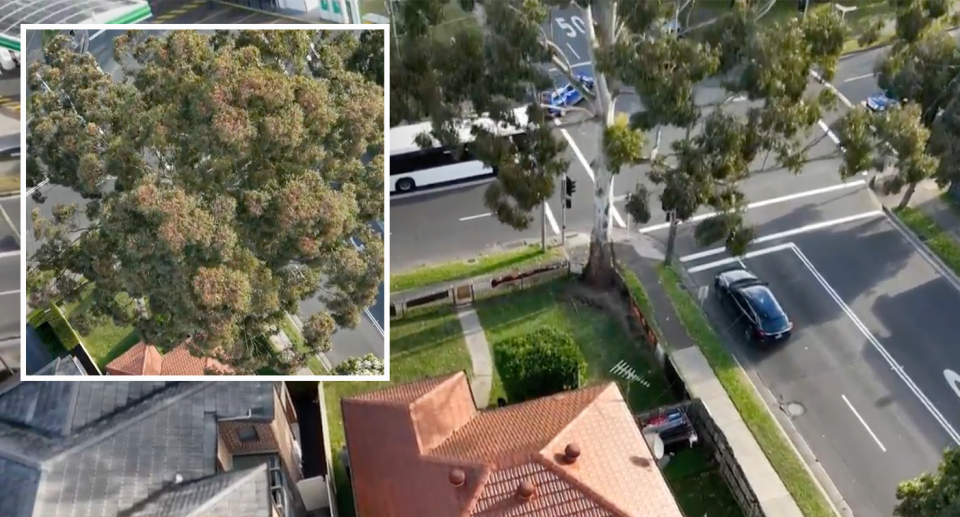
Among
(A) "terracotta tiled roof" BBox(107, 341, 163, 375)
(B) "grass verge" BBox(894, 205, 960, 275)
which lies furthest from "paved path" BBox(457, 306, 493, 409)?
(B) "grass verge" BBox(894, 205, 960, 275)

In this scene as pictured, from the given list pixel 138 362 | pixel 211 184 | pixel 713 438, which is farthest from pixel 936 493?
pixel 138 362

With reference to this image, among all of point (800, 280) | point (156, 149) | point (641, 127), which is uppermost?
point (156, 149)

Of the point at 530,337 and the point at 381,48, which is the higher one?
the point at 381,48

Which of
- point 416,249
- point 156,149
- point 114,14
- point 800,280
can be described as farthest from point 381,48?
point 114,14

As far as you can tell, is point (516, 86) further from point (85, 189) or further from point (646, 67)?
point (85, 189)

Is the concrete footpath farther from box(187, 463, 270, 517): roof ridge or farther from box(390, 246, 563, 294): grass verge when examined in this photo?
box(187, 463, 270, 517): roof ridge

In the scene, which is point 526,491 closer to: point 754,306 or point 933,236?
point 754,306
